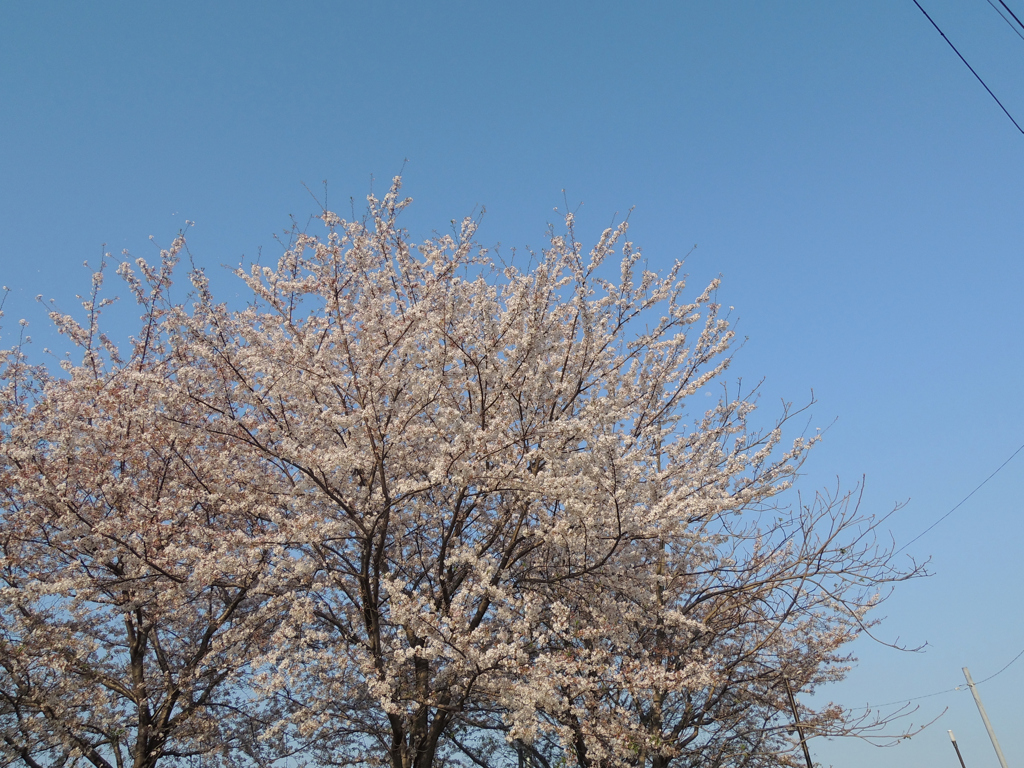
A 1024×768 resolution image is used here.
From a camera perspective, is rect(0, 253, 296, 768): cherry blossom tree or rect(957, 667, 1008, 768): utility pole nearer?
rect(0, 253, 296, 768): cherry blossom tree

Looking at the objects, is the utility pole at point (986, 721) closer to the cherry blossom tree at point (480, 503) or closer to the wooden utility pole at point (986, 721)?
the wooden utility pole at point (986, 721)

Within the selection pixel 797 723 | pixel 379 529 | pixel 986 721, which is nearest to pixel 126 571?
pixel 379 529

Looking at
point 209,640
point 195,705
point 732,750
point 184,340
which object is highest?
point 184,340

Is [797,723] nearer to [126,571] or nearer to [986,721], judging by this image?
[126,571]

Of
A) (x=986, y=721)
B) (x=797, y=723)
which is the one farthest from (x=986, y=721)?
(x=797, y=723)

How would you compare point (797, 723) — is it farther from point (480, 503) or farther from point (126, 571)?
point (126, 571)

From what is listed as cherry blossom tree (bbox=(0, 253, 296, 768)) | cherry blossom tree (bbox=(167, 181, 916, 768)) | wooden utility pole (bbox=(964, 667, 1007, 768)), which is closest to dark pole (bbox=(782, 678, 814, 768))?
cherry blossom tree (bbox=(167, 181, 916, 768))

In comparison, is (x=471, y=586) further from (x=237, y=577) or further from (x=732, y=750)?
(x=732, y=750)

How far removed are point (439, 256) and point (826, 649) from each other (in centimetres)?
799

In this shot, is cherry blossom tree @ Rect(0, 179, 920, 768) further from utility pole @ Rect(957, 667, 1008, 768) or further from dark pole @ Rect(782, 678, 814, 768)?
utility pole @ Rect(957, 667, 1008, 768)

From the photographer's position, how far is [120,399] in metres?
8.58

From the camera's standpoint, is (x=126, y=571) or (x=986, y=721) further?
(x=986, y=721)

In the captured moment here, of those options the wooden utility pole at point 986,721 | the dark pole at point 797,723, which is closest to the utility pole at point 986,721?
the wooden utility pole at point 986,721

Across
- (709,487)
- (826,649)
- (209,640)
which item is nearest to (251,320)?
(209,640)
